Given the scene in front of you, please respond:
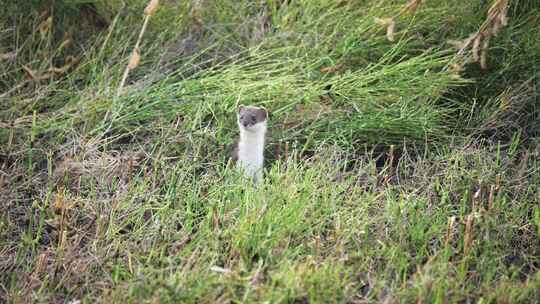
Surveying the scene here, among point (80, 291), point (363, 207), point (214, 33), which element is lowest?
point (80, 291)

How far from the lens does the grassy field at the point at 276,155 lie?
121 inches

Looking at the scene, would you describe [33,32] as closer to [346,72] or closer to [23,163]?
[23,163]

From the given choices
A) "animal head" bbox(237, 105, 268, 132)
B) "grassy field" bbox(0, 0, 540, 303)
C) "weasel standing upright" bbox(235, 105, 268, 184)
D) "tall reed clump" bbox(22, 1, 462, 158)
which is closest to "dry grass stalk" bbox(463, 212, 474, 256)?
"grassy field" bbox(0, 0, 540, 303)

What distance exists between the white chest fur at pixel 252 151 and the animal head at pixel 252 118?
0.01 m

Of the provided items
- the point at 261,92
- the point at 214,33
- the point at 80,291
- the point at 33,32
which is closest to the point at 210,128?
the point at 261,92

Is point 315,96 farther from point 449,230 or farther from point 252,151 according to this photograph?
point 449,230

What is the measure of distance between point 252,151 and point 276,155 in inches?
12.6

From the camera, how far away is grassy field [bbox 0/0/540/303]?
3.09m

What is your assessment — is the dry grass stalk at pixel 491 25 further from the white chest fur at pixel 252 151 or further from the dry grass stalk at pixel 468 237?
the white chest fur at pixel 252 151

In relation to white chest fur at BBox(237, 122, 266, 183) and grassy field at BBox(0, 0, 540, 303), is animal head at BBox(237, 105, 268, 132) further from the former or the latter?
grassy field at BBox(0, 0, 540, 303)

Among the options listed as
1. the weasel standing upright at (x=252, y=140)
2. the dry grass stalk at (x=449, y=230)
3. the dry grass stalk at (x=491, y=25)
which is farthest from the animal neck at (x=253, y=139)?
the dry grass stalk at (x=449, y=230)

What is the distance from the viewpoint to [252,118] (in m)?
3.98

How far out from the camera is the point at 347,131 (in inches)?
167

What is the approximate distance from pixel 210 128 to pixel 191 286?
162cm
